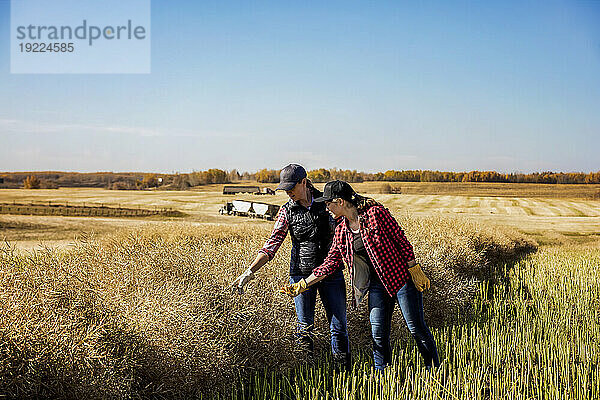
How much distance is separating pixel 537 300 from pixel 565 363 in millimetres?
3626

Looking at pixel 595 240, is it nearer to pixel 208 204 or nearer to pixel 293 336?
pixel 208 204

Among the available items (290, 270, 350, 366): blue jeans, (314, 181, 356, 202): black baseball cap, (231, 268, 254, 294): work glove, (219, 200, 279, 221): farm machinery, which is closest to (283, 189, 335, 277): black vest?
(290, 270, 350, 366): blue jeans

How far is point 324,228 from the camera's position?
4.81 meters

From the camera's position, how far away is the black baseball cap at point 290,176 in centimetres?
459

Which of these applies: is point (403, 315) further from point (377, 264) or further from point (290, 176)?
point (290, 176)

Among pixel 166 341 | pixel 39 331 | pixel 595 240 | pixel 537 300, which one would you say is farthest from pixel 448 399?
pixel 595 240

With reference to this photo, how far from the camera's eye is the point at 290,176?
15.1ft

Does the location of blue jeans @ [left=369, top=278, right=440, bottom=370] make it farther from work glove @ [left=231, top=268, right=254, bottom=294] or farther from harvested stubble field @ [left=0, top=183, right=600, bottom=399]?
work glove @ [left=231, top=268, right=254, bottom=294]

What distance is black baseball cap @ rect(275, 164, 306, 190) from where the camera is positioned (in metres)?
4.59

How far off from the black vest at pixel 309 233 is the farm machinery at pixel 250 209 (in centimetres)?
880

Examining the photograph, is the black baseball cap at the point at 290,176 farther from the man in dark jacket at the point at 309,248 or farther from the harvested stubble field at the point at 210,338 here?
the harvested stubble field at the point at 210,338

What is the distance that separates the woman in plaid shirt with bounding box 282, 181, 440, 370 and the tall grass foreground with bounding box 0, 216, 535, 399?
0.69 metres

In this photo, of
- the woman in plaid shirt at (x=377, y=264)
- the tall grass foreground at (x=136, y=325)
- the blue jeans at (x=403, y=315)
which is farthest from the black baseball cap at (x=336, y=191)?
the tall grass foreground at (x=136, y=325)

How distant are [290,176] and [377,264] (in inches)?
41.1
